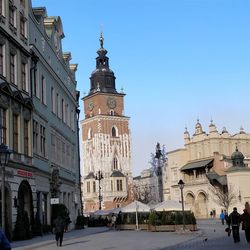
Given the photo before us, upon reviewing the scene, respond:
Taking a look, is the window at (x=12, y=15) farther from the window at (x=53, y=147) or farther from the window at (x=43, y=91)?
the window at (x=53, y=147)

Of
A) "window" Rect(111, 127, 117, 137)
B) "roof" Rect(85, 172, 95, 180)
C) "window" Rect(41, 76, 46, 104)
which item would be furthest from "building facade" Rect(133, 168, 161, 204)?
"window" Rect(41, 76, 46, 104)

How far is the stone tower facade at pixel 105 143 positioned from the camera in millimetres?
140500

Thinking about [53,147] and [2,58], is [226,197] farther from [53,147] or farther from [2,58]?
Result: [2,58]

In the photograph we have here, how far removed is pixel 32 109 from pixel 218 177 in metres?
55.7

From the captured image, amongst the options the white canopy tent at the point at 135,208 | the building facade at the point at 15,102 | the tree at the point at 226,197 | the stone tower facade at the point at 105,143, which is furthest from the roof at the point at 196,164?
the building facade at the point at 15,102

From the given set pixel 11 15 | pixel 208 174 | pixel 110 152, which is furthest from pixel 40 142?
pixel 110 152

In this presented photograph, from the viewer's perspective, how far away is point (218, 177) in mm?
85250

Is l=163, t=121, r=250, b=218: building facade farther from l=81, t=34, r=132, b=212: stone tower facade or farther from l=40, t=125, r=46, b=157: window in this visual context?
l=40, t=125, r=46, b=157: window

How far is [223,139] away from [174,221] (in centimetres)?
5470

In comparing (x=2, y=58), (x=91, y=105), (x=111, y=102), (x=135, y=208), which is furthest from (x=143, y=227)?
(x=91, y=105)

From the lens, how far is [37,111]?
3584 cm

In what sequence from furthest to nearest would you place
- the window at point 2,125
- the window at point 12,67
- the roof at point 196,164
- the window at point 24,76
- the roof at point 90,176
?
the roof at point 90,176 < the roof at point 196,164 < the window at point 24,76 < the window at point 12,67 < the window at point 2,125

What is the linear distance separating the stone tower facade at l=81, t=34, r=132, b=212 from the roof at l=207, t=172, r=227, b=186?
53.8m

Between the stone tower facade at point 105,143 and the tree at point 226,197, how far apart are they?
56.6 metres
